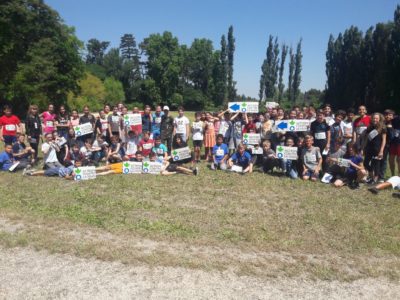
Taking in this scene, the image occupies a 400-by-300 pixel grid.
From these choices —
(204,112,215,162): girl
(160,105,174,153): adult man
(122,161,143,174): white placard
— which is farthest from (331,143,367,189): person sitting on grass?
(160,105,174,153): adult man

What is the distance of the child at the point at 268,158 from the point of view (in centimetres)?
1037

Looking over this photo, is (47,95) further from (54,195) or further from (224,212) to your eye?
(224,212)

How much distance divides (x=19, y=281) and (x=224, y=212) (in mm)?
3893

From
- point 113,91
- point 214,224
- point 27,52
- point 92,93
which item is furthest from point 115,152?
point 113,91

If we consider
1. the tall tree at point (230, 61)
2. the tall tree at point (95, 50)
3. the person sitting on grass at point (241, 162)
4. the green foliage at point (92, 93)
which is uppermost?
the tall tree at point (95, 50)

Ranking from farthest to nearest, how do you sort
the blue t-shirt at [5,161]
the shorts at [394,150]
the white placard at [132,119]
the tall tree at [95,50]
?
the tall tree at [95,50], the white placard at [132,119], the blue t-shirt at [5,161], the shorts at [394,150]

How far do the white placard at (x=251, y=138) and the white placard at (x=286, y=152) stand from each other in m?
1.07

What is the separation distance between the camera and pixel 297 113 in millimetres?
11242

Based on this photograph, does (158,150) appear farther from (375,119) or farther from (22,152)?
(375,119)

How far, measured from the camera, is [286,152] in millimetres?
9898

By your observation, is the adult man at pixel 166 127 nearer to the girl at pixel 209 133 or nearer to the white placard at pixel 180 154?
the girl at pixel 209 133

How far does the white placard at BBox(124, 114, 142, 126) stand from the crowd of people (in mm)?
191

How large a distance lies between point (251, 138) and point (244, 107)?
122 centimetres

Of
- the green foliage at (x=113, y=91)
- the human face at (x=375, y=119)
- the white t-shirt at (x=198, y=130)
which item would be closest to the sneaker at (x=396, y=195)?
the human face at (x=375, y=119)
